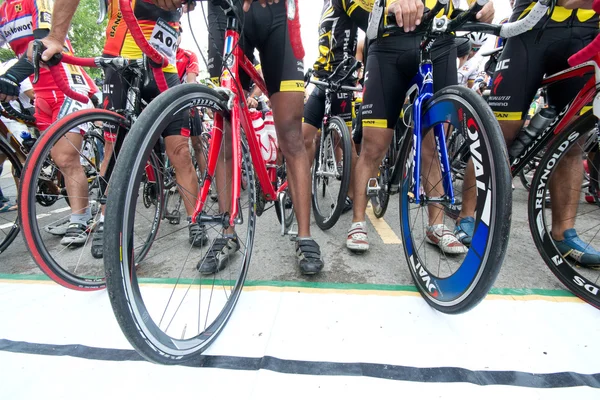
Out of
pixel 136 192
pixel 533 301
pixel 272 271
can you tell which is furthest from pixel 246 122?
pixel 533 301

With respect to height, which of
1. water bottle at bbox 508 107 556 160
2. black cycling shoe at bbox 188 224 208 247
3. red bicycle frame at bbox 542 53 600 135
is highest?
red bicycle frame at bbox 542 53 600 135

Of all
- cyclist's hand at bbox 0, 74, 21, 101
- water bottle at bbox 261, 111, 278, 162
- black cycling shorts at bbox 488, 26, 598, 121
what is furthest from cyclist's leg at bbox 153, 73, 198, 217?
black cycling shorts at bbox 488, 26, 598, 121

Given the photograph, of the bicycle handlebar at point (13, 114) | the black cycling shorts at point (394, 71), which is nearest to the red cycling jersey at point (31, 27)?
the bicycle handlebar at point (13, 114)

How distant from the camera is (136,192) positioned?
2.72 feet

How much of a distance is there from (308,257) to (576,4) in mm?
1931

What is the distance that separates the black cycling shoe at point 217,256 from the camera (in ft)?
5.18

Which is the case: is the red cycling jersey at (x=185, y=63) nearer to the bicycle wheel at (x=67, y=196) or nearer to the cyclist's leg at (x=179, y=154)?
the bicycle wheel at (x=67, y=196)

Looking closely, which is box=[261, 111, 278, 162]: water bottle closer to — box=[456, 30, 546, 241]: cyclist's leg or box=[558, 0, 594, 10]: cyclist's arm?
box=[456, 30, 546, 241]: cyclist's leg

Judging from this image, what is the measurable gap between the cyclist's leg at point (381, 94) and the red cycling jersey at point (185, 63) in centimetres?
240

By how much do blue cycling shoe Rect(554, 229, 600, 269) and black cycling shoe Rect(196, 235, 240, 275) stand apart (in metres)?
1.94

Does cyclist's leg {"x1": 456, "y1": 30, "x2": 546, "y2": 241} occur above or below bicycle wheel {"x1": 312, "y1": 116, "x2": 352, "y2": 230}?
above

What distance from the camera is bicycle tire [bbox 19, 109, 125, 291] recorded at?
1378 mm

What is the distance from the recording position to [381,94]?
1.80 meters

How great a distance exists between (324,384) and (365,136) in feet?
4.95
